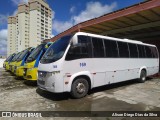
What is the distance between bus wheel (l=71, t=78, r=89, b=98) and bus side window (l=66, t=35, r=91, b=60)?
966 mm

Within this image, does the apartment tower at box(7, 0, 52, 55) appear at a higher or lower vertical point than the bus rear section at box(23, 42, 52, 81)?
higher

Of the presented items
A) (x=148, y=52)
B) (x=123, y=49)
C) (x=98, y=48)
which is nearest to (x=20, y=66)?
(x=98, y=48)

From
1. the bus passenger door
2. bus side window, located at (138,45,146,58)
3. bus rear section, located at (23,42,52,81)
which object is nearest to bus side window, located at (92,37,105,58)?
the bus passenger door

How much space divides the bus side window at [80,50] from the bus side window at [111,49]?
1.26 metres

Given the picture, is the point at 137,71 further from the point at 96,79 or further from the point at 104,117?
the point at 104,117

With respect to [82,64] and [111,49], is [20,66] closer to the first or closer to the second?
[82,64]

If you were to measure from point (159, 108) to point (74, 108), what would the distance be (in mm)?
2816

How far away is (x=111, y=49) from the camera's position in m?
8.66

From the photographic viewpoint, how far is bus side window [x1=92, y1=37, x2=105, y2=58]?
7.74m

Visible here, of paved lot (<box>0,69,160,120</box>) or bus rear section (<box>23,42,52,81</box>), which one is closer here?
paved lot (<box>0,69,160,120</box>)

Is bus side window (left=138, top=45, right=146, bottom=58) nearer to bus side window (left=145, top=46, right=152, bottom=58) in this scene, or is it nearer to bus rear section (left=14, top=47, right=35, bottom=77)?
bus side window (left=145, top=46, right=152, bottom=58)

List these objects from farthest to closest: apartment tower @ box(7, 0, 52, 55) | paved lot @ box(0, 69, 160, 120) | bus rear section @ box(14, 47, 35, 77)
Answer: apartment tower @ box(7, 0, 52, 55)
bus rear section @ box(14, 47, 35, 77)
paved lot @ box(0, 69, 160, 120)

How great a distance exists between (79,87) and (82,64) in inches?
36.6

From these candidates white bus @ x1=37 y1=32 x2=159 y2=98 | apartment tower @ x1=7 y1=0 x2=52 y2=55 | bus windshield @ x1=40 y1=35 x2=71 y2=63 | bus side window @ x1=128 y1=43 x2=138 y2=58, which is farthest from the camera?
apartment tower @ x1=7 y1=0 x2=52 y2=55
